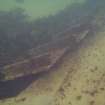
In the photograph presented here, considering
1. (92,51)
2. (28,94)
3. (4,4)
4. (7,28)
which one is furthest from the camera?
(4,4)

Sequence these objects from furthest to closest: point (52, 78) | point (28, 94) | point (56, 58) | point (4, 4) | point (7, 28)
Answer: point (4, 4)
point (7, 28)
point (56, 58)
point (52, 78)
point (28, 94)

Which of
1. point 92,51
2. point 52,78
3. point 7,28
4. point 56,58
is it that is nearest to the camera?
point 52,78

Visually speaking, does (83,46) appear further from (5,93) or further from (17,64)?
(5,93)

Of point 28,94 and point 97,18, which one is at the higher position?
point 97,18

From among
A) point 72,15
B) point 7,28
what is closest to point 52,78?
point 7,28

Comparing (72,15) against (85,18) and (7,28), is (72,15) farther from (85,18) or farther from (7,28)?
(7,28)

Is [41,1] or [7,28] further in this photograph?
[41,1]

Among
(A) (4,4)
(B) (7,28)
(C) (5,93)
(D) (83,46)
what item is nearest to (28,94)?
(C) (5,93)

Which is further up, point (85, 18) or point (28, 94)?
point (85, 18)

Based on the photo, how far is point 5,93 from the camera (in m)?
7.73

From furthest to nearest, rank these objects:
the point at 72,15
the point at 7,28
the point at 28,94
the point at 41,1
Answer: the point at 41,1 < the point at 72,15 < the point at 7,28 < the point at 28,94

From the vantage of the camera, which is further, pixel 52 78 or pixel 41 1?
pixel 41 1

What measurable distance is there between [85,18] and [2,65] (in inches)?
305

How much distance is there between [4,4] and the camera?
2508cm
